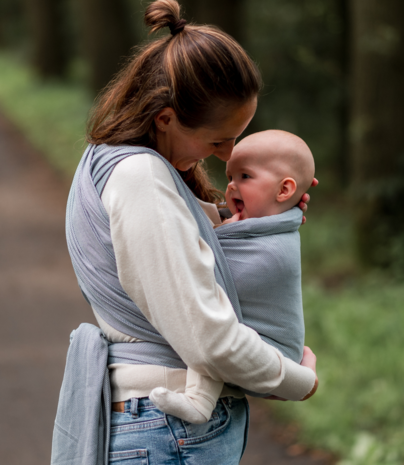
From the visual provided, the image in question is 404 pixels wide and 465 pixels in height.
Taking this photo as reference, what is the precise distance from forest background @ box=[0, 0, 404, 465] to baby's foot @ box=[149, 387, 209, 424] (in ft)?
3.79

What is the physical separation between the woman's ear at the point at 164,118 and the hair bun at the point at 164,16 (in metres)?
0.24

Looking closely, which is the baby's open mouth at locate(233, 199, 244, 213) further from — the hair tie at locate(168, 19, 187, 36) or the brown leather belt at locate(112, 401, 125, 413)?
the brown leather belt at locate(112, 401, 125, 413)

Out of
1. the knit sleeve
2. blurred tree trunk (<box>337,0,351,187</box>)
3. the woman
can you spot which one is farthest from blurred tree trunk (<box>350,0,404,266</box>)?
the knit sleeve

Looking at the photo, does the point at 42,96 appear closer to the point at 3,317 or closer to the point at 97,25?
the point at 97,25

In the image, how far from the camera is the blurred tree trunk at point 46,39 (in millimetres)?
21500

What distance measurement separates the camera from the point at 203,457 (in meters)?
1.77

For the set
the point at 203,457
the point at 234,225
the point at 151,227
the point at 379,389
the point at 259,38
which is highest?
the point at 151,227

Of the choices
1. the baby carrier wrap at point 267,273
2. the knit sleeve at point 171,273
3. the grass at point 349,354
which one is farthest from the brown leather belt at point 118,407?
the grass at point 349,354

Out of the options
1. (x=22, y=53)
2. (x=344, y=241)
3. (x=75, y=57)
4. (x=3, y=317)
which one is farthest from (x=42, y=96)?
(x=3, y=317)

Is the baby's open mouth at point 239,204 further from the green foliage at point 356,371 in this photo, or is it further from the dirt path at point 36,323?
the dirt path at point 36,323

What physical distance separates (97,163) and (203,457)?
858mm

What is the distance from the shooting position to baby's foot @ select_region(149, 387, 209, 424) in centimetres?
164

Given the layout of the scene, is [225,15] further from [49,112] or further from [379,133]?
[49,112]

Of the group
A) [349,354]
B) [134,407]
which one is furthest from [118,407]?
[349,354]
